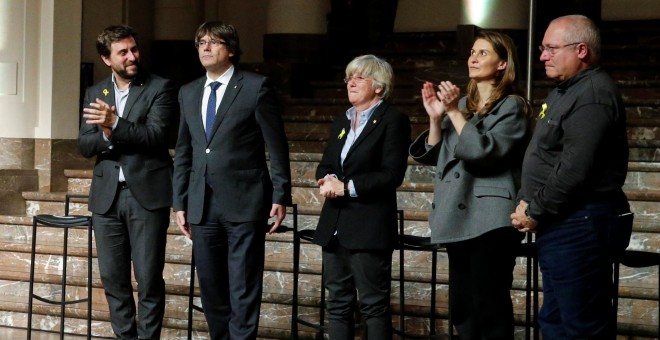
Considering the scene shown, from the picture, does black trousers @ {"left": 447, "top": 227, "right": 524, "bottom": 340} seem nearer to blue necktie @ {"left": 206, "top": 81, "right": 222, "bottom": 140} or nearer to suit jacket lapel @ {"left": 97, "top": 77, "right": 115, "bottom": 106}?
blue necktie @ {"left": 206, "top": 81, "right": 222, "bottom": 140}

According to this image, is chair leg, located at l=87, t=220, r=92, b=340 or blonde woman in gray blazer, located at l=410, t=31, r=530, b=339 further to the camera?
chair leg, located at l=87, t=220, r=92, b=340

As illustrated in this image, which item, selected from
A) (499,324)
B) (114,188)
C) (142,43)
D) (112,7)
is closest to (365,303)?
(499,324)

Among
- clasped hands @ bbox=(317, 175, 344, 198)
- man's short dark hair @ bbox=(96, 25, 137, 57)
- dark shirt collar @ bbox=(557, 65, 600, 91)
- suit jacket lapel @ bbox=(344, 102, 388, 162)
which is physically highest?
man's short dark hair @ bbox=(96, 25, 137, 57)

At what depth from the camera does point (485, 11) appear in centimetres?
961

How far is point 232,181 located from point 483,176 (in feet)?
3.94

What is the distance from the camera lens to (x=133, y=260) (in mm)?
5695

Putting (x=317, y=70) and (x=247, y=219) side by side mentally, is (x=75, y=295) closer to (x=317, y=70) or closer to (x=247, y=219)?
(x=247, y=219)

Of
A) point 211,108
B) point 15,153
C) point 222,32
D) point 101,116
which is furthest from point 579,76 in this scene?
point 15,153

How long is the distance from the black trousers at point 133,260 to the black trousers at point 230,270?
0.94 ft

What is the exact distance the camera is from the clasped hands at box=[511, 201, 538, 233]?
4.47 meters

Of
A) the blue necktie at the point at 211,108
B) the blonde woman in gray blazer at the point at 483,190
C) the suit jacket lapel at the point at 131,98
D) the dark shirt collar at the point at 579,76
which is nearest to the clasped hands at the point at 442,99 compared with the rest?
the blonde woman in gray blazer at the point at 483,190

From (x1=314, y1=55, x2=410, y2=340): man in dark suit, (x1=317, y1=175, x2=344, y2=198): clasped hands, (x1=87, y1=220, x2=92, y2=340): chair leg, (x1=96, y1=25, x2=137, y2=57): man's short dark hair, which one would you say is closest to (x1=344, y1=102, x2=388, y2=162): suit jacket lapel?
(x1=314, y1=55, x2=410, y2=340): man in dark suit

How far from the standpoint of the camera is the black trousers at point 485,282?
4.71 m

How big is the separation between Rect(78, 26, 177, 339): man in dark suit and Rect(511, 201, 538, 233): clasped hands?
1868mm
